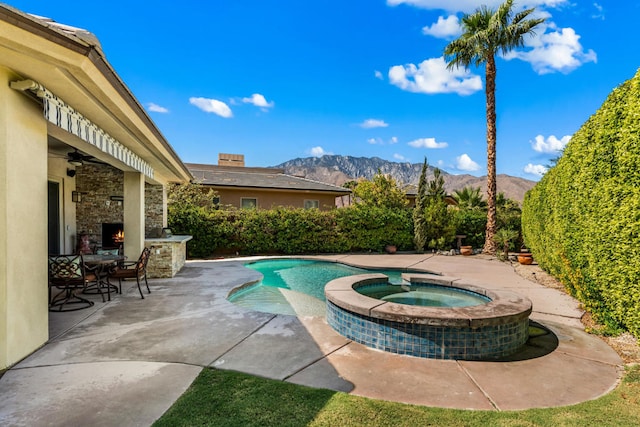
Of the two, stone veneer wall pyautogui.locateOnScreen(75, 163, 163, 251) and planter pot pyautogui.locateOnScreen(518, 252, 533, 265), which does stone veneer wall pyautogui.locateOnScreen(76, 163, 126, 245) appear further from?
planter pot pyautogui.locateOnScreen(518, 252, 533, 265)

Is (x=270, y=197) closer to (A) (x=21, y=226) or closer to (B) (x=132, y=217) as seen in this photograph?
(B) (x=132, y=217)

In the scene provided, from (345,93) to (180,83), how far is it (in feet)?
50.9

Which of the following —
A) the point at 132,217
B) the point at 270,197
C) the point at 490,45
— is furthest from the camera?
the point at 270,197

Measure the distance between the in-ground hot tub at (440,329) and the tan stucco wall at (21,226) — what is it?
4.27 metres

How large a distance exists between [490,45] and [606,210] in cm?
1376

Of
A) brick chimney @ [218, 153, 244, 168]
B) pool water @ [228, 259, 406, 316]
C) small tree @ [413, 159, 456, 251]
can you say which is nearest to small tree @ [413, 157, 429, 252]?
small tree @ [413, 159, 456, 251]

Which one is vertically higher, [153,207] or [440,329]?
[153,207]

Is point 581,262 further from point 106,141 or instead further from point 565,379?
point 106,141

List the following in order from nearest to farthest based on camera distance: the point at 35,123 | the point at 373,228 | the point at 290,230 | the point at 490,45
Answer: the point at 35,123 → the point at 490,45 → the point at 290,230 → the point at 373,228

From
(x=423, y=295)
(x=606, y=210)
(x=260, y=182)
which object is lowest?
(x=423, y=295)

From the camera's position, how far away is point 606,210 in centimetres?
526

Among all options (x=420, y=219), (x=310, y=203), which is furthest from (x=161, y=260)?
(x=310, y=203)

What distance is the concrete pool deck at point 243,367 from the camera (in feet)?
10.8

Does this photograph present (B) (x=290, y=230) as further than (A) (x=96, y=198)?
Yes
